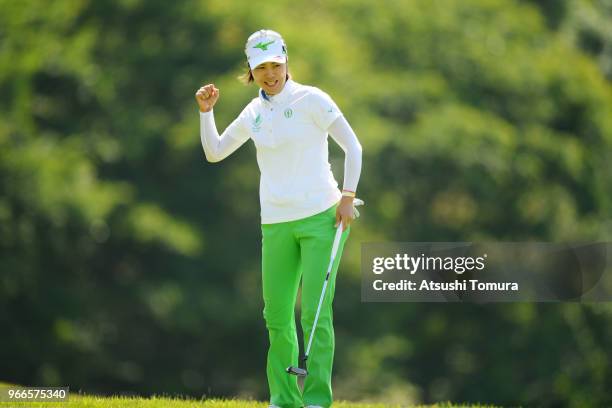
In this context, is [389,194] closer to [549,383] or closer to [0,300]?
[549,383]

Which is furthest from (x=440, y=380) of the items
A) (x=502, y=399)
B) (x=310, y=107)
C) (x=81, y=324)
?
(x=310, y=107)

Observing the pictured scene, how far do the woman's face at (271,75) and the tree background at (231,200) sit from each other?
17.0 meters

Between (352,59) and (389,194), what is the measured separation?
3.76 m

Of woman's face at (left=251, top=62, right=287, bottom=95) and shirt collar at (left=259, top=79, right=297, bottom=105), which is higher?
woman's face at (left=251, top=62, right=287, bottom=95)

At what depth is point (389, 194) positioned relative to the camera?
26.8 meters

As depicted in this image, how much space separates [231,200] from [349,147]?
1906cm

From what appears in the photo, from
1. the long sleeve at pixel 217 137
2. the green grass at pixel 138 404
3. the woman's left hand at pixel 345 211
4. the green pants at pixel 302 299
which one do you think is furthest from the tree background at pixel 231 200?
the woman's left hand at pixel 345 211

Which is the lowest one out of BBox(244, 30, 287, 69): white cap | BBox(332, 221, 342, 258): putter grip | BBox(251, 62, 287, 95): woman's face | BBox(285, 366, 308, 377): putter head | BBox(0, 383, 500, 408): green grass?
BBox(0, 383, 500, 408): green grass

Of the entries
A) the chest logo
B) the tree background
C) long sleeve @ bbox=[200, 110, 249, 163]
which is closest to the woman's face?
the chest logo

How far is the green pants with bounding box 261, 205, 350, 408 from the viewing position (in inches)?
282

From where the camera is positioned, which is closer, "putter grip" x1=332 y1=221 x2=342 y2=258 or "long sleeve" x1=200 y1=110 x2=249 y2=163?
"putter grip" x1=332 y1=221 x2=342 y2=258

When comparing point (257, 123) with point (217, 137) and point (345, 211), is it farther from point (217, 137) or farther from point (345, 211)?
point (345, 211)

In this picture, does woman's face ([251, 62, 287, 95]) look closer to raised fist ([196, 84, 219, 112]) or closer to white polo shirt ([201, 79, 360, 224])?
white polo shirt ([201, 79, 360, 224])

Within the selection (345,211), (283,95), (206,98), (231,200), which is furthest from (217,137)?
(231,200)
